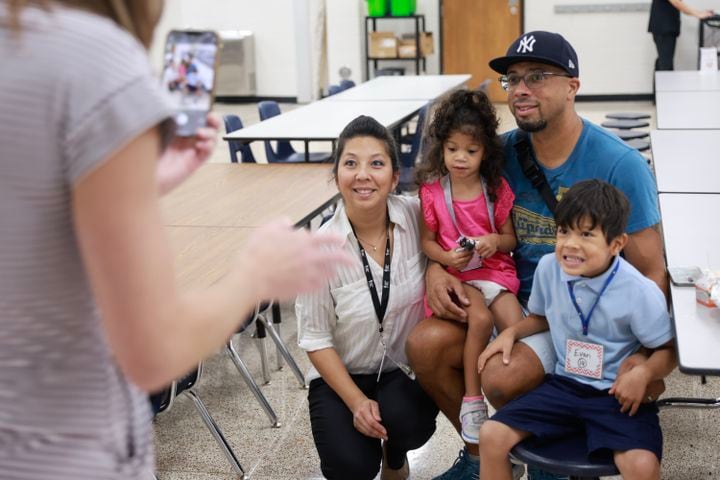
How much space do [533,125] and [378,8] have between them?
9376 millimetres

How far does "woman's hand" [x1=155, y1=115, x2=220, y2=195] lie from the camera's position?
1.00 meters

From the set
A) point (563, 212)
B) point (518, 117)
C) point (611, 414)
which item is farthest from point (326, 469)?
point (518, 117)

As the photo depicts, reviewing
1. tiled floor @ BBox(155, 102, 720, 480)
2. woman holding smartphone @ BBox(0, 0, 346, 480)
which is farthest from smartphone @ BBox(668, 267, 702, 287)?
woman holding smartphone @ BBox(0, 0, 346, 480)

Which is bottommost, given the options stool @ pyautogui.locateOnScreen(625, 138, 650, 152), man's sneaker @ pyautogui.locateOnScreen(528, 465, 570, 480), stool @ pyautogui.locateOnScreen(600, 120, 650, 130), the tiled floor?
the tiled floor

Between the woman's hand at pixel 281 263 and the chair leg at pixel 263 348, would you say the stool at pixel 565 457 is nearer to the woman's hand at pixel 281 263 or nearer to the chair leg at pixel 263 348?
the woman's hand at pixel 281 263

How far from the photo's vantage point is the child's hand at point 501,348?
239 centimetres

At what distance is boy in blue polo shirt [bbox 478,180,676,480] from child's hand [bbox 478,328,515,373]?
143 millimetres

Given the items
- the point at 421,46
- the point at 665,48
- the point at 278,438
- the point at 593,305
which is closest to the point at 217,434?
the point at 278,438

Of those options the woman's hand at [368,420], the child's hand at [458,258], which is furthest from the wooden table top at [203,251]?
the child's hand at [458,258]

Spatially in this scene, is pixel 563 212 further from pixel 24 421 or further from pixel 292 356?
pixel 292 356

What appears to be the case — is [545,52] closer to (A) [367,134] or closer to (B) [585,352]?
(A) [367,134]

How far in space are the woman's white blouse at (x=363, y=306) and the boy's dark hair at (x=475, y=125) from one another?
0.25m

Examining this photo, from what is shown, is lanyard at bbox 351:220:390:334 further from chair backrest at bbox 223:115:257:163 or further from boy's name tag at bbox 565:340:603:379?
chair backrest at bbox 223:115:257:163

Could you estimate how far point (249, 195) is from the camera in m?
3.89
